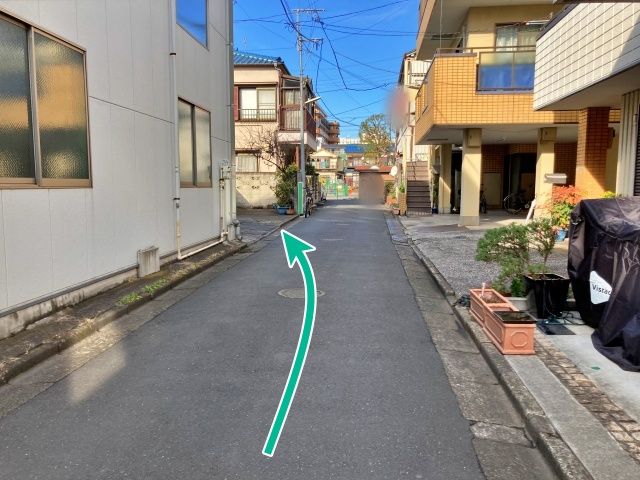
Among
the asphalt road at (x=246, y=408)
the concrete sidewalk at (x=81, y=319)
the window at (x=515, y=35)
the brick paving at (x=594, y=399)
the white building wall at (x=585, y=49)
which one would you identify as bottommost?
the asphalt road at (x=246, y=408)

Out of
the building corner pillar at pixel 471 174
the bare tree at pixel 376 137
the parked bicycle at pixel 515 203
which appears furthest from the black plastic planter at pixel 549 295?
the bare tree at pixel 376 137

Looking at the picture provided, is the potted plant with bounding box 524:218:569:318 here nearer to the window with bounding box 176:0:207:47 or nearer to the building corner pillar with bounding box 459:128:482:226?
the window with bounding box 176:0:207:47

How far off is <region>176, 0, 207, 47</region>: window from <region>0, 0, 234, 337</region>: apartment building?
0.06 metres

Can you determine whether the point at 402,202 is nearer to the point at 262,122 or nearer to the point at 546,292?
the point at 262,122

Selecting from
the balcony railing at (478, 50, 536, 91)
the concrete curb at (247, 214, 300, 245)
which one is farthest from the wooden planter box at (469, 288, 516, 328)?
the balcony railing at (478, 50, 536, 91)

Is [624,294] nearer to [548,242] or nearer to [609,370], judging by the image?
[609,370]

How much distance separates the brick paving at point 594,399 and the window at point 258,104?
2588 centimetres

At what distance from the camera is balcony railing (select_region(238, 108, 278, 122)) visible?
95.5 feet

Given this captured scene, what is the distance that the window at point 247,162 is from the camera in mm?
29969

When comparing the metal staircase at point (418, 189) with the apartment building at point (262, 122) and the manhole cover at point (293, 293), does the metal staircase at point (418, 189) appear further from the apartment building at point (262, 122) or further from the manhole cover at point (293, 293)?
the manhole cover at point (293, 293)

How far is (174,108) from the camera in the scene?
9703 millimetres

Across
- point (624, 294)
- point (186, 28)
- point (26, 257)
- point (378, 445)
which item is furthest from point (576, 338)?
point (186, 28)

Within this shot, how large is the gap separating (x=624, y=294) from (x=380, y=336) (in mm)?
2433
